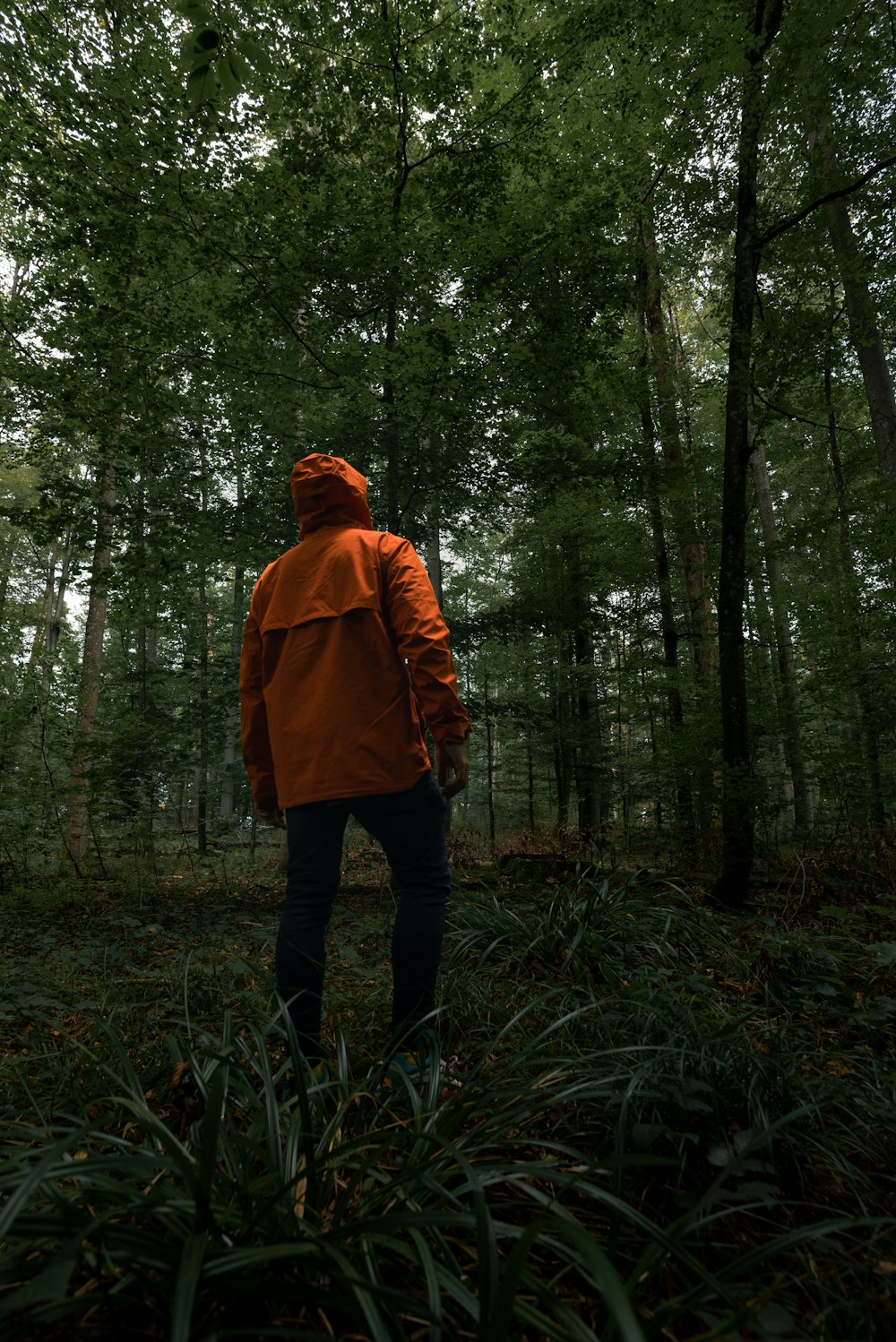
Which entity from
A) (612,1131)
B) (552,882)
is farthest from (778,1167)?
(552,882)

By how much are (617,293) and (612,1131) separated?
21.9 feet

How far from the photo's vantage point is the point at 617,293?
19.3 ft

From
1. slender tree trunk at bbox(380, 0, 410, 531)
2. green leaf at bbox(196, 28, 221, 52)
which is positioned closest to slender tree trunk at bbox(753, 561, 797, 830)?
slender tree trunk at bbox(380, 0, 410, 531)

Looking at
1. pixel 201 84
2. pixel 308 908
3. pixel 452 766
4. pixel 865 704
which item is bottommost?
pixel 308 908

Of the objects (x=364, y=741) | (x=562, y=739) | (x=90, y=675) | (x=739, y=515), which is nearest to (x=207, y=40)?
(x=364, y=741)

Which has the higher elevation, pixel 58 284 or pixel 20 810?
pixel 58 284

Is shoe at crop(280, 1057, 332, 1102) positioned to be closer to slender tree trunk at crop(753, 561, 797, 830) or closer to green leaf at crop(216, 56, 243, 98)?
green leaf at crop(216, 56, 243, 98)

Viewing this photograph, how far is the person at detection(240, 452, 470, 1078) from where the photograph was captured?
2127mm

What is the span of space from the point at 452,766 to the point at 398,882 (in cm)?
46

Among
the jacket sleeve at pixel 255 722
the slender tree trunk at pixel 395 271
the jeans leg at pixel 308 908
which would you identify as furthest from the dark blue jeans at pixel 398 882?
the slender tree trunk at pixel 395 271

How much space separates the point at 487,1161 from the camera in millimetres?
1307

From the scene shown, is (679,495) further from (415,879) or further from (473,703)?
(415,879)

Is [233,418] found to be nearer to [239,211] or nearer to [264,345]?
[264,345]

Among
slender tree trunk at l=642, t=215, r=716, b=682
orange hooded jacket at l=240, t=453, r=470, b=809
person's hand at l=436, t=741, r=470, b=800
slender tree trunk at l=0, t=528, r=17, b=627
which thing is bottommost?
person's hand at l=436, t=741, r=470, b=800
